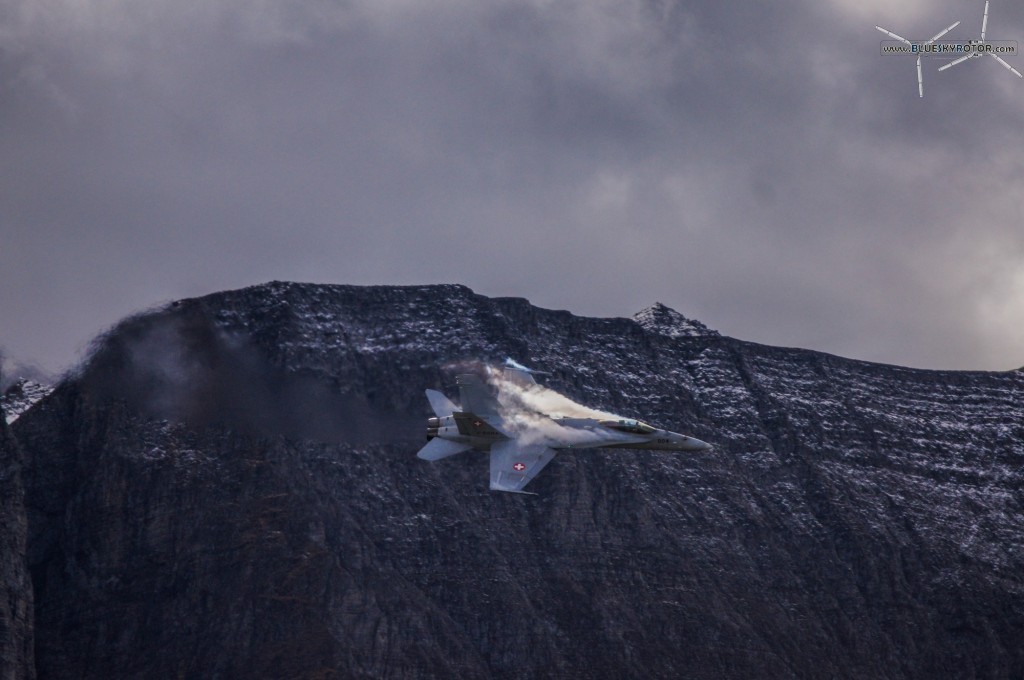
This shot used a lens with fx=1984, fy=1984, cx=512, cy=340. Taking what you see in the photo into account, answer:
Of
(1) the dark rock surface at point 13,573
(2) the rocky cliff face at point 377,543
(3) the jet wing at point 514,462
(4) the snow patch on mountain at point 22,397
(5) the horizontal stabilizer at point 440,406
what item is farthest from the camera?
(4) the snow patch on mountain at point 22,397

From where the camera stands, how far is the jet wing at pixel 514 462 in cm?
11875

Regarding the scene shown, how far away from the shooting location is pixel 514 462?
12031 centimetres

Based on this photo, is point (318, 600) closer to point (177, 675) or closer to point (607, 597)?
point (177, 675)

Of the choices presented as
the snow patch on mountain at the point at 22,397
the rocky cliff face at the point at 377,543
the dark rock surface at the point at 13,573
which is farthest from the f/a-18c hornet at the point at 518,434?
the snow patch on mountain at the point at 22,397

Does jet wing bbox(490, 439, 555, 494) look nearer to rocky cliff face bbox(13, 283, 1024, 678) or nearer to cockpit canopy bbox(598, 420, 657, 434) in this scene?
cockpit canopy bbox(598, 420, 657, 434)

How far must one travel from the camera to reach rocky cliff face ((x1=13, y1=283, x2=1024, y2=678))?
173 meters

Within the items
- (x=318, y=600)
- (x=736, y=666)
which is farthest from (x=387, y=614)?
(x=736, y=666)

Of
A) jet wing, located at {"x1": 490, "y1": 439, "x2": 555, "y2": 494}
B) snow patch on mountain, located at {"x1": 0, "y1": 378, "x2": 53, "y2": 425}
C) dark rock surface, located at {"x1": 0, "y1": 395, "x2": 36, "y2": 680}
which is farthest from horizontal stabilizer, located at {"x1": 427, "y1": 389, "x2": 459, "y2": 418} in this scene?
snow patch on mountain, located at {"x1": 0, "y1": 378, "x2": 53, "y2": 425}

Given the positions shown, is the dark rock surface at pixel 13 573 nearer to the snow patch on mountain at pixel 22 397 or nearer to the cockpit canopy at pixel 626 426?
the snow patch on mountain at pixel 22 397

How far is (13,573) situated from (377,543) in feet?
106

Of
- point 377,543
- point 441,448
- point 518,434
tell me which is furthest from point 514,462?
point 377,543

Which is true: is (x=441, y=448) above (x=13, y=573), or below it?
above

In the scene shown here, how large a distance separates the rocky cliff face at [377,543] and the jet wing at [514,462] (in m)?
45.2

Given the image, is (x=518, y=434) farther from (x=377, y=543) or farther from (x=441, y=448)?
(x=377, y=543)
